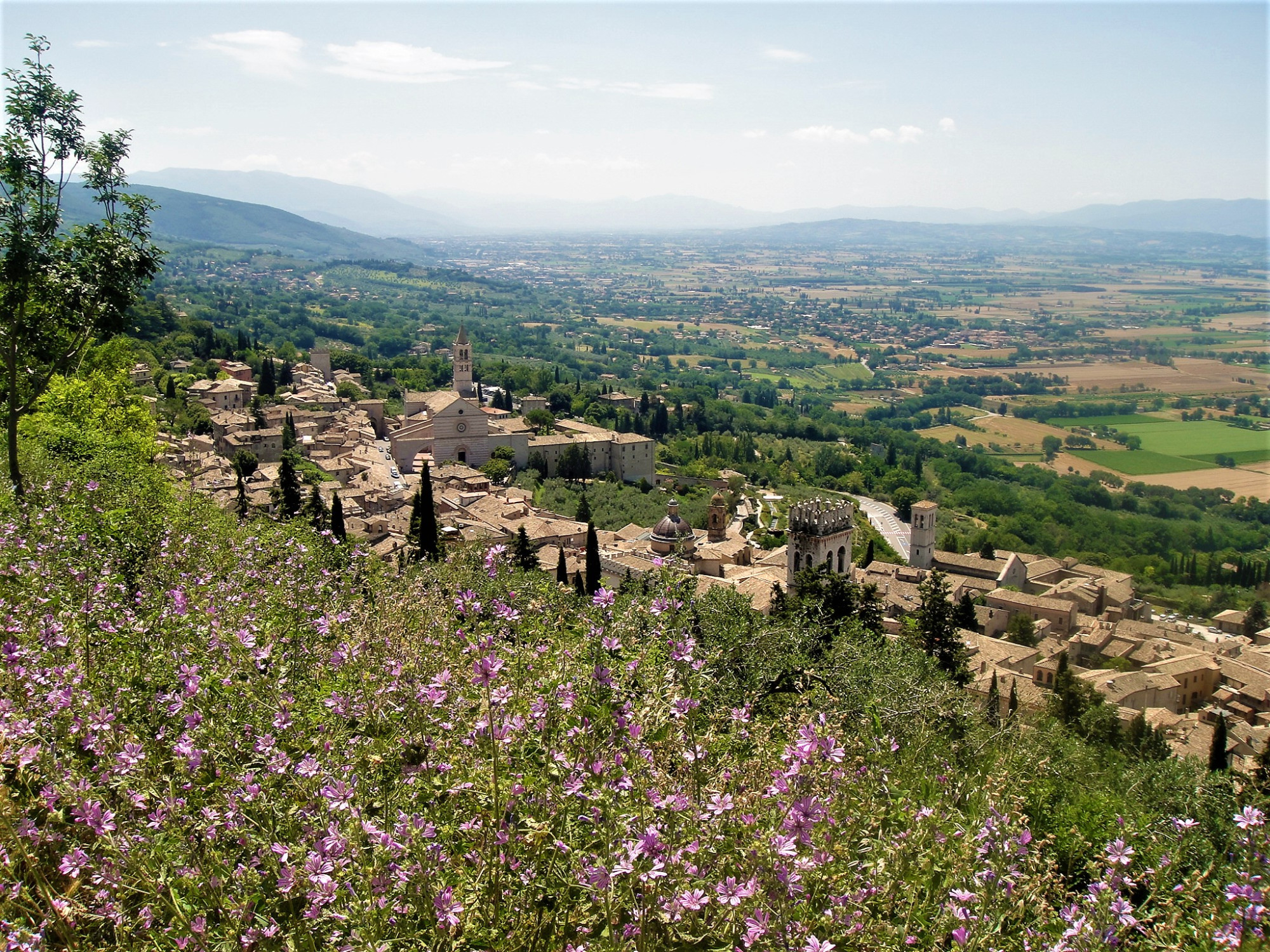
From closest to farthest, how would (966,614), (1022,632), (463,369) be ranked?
(966,614) < (1022,632) < (463,369)

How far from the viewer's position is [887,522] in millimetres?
48281

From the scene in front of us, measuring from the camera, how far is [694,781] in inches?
149

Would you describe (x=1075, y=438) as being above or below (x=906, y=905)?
below

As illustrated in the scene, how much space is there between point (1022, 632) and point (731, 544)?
11124mm

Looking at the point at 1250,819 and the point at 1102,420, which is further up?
the point at 1250,819

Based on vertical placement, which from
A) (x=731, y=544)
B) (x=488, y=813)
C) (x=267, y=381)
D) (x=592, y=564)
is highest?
(x=488, y=813)

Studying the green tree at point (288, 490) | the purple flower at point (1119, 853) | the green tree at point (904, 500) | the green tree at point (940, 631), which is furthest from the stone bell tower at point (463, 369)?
the purple flower at point (1119, 853)

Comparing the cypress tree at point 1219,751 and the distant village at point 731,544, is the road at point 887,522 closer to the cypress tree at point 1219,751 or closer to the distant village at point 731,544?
the distant village at point 731,544

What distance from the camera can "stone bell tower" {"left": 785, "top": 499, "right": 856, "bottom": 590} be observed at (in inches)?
990

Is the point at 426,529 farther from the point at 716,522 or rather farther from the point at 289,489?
the point at 716,522

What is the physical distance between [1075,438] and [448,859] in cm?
8073

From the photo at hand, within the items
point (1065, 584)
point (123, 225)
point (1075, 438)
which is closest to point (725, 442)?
point (1065, 584)

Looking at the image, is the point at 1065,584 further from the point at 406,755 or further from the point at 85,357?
the point at 406,755

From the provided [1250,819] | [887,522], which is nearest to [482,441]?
[887,522]
